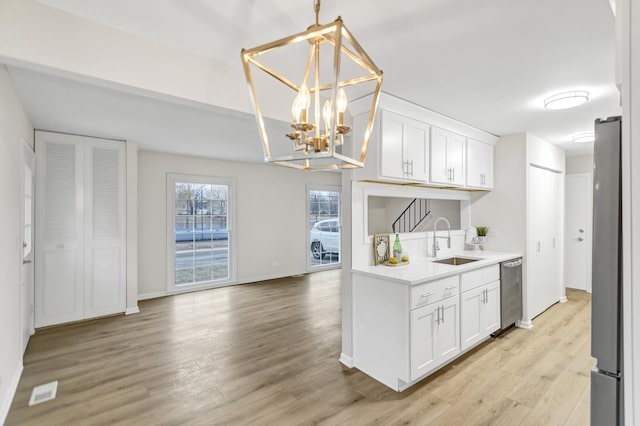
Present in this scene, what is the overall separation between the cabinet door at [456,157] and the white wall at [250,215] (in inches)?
157

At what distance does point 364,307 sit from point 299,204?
4.57m

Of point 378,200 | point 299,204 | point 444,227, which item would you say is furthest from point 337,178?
point 444,227

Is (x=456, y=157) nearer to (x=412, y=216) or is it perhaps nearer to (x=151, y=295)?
(x=412, y=216)

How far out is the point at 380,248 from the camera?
3.11 meters

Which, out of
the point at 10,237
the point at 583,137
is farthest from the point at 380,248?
the point at 583,137

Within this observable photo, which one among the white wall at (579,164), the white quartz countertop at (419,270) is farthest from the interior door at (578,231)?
the white quartz countertop at (419,270)

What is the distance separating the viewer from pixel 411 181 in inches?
122

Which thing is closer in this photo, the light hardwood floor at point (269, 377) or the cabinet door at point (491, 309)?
the light hardwood floor at point (269, 377)

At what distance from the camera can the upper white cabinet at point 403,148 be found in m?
2.81

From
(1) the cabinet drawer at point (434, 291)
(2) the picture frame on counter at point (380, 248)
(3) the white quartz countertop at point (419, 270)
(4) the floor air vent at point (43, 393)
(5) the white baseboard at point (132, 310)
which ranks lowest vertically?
(4) the floor air vent at point (43, 393)

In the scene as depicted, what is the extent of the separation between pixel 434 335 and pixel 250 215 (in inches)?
182

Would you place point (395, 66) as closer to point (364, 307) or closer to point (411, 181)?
point (411, 181)

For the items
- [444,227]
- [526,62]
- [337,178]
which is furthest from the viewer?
[337,178]

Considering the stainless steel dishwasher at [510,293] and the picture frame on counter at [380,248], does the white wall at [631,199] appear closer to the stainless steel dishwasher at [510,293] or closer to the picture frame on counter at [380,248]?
the picture frame on counter at [380,248]
